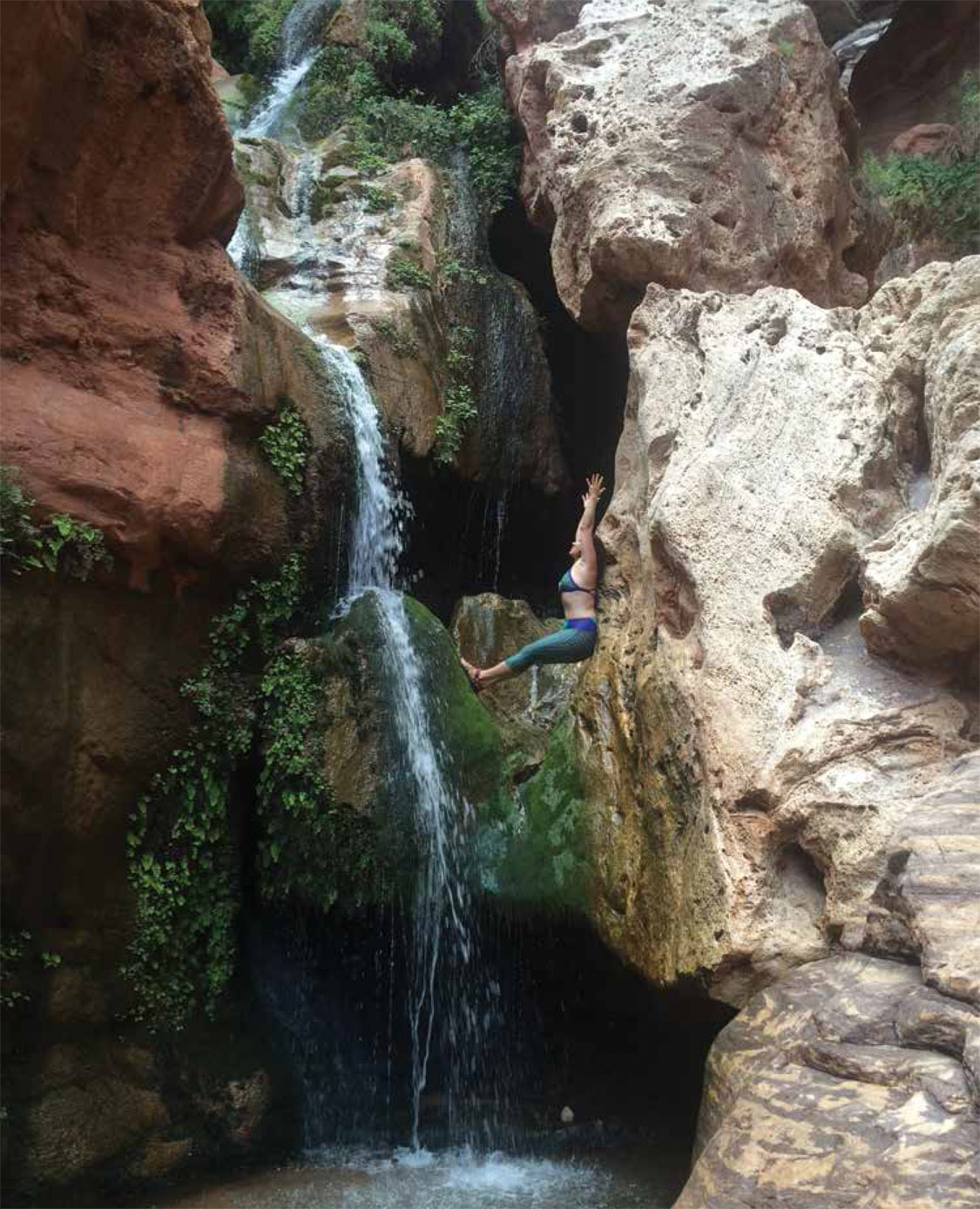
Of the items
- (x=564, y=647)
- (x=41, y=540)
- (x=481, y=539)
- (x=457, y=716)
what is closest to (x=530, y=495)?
(x=481, y=539)

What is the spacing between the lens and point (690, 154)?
8.09 metres

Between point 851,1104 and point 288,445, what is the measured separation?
486 centimetres

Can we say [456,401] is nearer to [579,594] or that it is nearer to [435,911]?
[579,594]

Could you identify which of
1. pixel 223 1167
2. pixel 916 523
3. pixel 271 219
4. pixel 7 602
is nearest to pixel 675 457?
pixel 916 523

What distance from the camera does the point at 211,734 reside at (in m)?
6.08

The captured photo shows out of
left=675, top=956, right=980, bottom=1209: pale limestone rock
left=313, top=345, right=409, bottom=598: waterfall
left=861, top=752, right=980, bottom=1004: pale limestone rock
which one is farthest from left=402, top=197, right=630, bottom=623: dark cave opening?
left=675, top=956, right=980, bottom=1209: pale limestone rock

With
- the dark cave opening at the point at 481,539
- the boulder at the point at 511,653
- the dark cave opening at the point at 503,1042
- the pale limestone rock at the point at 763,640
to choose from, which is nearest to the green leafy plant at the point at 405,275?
the dark cave opening at the point at 481,539

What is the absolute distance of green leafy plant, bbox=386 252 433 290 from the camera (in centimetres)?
924

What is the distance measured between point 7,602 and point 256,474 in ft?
5.81

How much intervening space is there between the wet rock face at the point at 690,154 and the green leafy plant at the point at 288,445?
292cm

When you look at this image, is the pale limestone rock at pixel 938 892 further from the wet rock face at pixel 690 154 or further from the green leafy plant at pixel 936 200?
the green leafy plant at pixel 936 200

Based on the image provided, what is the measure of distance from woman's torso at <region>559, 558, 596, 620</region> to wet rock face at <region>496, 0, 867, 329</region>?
252 centimetres

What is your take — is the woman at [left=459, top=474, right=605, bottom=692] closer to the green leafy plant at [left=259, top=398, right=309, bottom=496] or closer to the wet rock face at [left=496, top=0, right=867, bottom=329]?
the green leafy plant at [left=259, top=398, right=309, bottom=496]

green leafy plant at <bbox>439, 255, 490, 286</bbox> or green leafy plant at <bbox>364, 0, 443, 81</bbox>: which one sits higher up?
green leafy plant at <bbox>364, 0, 443, 81</bbox>
